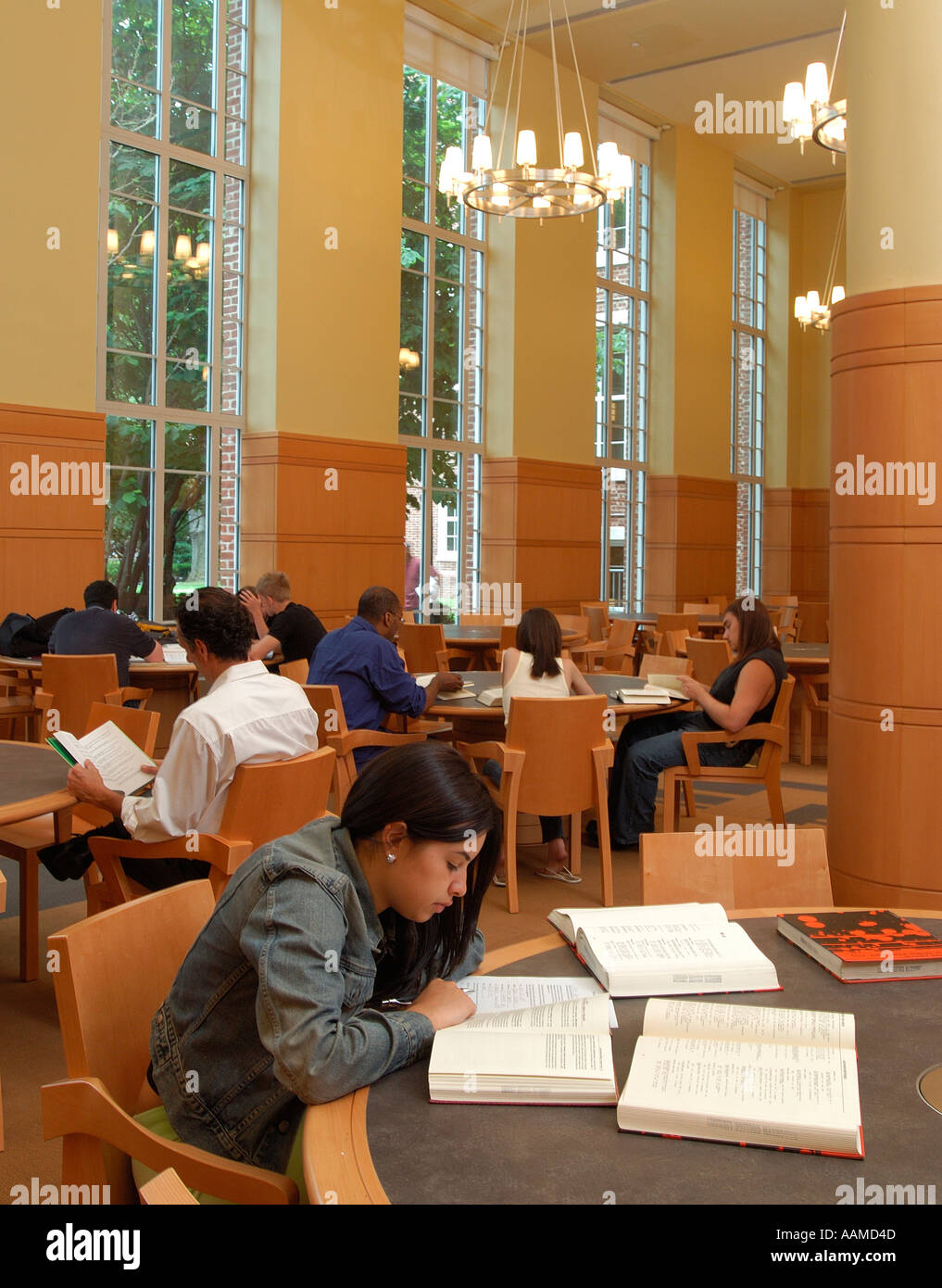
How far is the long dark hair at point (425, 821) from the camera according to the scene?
171cm

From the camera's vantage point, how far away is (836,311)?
4.30 metres

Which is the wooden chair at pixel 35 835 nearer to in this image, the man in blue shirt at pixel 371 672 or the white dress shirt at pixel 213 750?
the white dress shirt at pixel 213 750

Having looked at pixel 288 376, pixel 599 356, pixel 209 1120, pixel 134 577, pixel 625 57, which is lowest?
pixel 209 1120

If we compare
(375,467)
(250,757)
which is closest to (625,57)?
(375,467)

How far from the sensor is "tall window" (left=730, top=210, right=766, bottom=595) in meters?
17.1

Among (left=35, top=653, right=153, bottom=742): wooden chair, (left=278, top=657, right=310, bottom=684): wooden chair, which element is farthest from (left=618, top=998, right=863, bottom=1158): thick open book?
(left=278, top=657, right=310, bottom=684): wooden chair

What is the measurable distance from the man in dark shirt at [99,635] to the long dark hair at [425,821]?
4.82m

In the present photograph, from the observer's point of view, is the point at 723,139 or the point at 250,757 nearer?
the point at 250,757

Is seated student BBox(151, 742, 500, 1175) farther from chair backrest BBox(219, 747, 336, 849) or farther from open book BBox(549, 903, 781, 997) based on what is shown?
chair backrest BBox(219, 747, 336, 849)

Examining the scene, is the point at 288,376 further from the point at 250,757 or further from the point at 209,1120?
the point at 209,1120

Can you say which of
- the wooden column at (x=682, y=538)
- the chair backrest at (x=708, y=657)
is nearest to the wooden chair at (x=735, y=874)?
the chair backrest at (x=708, y=657)

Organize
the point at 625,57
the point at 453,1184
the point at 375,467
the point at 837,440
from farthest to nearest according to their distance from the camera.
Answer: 1. the point at 625,57
2. the point at 375,467
3. the point at 837,440
4. the point at 453,1184

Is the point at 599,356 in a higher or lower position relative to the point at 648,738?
higher
